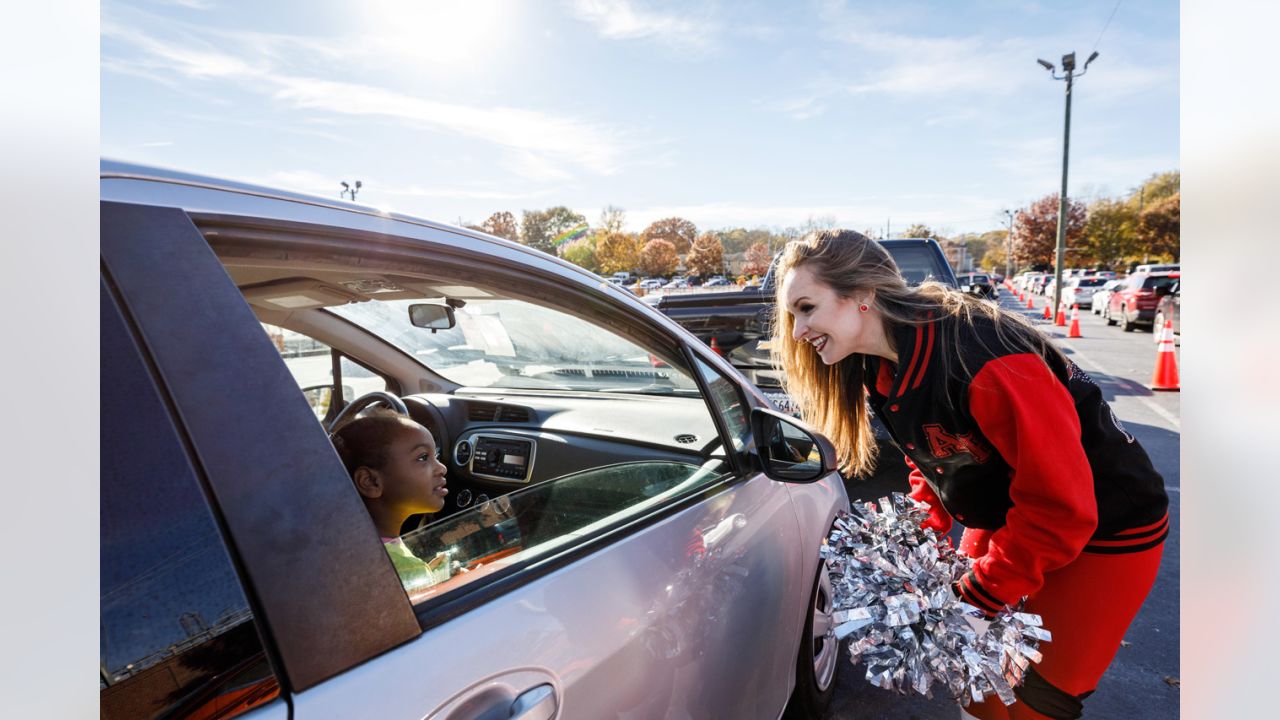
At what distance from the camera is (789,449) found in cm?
218

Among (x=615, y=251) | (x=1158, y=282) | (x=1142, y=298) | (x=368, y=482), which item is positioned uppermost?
(x=615, y=251)

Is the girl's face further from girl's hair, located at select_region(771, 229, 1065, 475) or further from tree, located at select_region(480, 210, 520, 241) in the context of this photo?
tree, located at select_region(480, 210, 520, 241)

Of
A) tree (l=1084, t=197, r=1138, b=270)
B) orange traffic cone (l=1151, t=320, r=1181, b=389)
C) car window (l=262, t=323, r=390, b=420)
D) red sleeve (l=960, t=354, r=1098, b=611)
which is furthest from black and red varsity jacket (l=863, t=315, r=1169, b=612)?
tree (l=1084, t=197, r=1138, b=270)

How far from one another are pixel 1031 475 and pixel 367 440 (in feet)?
5.71

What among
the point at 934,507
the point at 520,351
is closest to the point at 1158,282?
the point at 934,507

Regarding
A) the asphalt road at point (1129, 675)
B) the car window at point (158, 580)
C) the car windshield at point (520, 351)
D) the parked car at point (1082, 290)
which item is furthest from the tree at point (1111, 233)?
the car window at point (158, 580)

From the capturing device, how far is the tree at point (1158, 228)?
180ft

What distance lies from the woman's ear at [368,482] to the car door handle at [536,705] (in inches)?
40.2

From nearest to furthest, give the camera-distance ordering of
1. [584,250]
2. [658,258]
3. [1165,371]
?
[1165,371], [584,250], [658,258]

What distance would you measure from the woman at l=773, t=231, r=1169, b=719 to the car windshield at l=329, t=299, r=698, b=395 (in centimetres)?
76

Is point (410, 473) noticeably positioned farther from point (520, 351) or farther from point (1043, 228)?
point (1043, 228)
